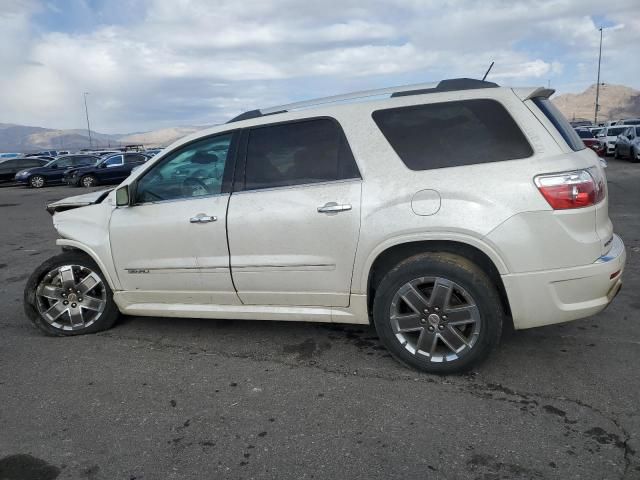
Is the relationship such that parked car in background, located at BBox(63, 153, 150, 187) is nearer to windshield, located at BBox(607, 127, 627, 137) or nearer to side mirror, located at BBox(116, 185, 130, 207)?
side mirror, located at BBox(116, 185, 130, 207)

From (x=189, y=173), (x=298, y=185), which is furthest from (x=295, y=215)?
(x=189, y=173)

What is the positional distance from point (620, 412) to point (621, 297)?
2.27 m

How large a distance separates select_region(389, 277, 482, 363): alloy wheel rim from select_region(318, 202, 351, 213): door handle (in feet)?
2.07

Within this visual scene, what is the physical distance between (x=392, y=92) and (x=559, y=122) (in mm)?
1120

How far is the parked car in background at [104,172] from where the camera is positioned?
76.7 feet

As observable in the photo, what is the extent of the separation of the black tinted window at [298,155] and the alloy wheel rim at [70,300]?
5.77ft

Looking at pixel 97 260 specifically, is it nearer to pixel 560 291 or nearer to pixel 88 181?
pixel 560 291

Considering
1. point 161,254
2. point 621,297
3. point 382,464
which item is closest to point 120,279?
point 161,254

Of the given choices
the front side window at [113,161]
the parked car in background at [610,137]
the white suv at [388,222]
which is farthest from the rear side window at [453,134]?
the parked car in background at [610,137]

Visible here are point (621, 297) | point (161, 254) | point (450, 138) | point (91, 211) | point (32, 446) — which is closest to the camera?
point (32, 446)

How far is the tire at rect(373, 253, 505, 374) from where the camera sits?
10.6 ft

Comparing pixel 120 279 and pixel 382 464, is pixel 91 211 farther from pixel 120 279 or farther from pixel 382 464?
pixel 382 464

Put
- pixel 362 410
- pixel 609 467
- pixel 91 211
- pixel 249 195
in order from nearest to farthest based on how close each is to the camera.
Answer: pixel 609 467 → pixel 362 410 → pixel 249 195 → pixel 91 211

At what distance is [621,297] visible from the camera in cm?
484
